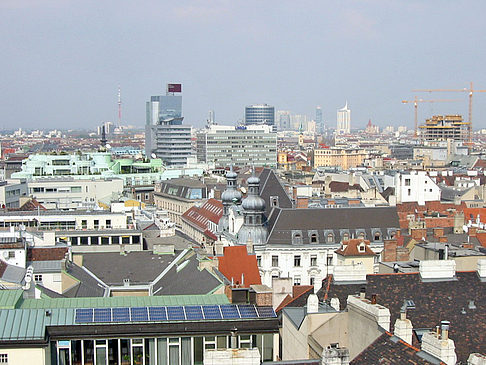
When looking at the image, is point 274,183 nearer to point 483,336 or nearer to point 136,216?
point 136,216

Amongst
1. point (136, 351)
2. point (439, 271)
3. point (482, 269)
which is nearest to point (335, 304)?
point (439, 271)

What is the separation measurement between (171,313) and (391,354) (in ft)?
32.3

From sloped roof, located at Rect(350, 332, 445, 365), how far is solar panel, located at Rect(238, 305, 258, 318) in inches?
247

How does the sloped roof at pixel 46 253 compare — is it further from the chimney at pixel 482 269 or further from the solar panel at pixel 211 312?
the chimney at pixel 482 269

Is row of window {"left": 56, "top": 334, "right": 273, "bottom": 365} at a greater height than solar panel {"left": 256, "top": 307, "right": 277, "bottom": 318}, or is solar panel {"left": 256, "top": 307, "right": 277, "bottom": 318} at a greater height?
solar panel {"left": 256, "top": 307, "right": 277, "bottom": 318}

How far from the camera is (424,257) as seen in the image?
53094 mm

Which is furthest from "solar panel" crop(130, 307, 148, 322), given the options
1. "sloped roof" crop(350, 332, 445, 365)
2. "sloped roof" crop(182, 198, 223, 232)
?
"sloped roof" crop(182, 198, 223, 232)

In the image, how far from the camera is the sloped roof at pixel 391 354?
82.0 feet

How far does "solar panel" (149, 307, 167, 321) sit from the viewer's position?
103 ft

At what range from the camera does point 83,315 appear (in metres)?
31.4

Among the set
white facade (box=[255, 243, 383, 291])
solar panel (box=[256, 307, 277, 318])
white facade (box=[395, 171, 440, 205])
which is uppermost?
solar panel (box=[256, 307, 277, 318])

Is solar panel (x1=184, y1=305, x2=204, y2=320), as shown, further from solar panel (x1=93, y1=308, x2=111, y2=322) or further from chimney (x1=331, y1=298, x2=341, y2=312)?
chimney (x1=331, y1=298, x2=341, y2=312)

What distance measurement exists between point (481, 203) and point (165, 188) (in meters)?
63.5

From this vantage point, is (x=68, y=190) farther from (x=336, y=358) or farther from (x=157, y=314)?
(x=336, y=358)
